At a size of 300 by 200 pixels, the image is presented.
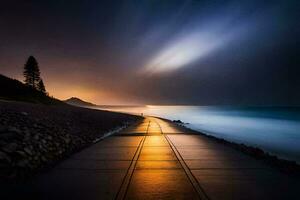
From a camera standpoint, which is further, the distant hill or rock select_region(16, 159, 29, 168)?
the distant hill

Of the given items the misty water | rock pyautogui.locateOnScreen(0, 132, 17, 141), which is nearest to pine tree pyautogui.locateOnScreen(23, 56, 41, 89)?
the misty water

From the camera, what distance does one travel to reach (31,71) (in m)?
75.1

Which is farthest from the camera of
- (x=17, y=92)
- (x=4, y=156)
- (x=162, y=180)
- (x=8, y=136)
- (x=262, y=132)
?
(x=17, y=92)

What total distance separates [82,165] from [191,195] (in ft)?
13.3

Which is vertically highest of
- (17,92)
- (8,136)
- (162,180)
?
(17,92)

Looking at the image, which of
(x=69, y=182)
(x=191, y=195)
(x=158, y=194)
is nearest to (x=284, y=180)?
(x=191, y=195)

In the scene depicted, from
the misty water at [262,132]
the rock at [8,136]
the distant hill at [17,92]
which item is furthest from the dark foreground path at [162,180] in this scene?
the distant hill at [17,92]

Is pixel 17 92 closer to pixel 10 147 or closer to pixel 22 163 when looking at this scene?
pixel 10 147

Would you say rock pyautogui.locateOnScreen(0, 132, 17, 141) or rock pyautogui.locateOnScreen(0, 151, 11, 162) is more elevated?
rock pyautogui.locateOnScreen(0, 132, 17, 141)

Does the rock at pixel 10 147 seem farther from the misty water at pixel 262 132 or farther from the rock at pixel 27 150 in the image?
the misty water at pixel 262 132

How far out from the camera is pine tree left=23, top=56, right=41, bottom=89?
244 ft

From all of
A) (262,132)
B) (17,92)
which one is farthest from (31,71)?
(262,132)

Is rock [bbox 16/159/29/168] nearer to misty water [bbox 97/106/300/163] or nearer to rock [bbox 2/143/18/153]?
rock [bbox 2/143/18/153]

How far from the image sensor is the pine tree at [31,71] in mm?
74438
